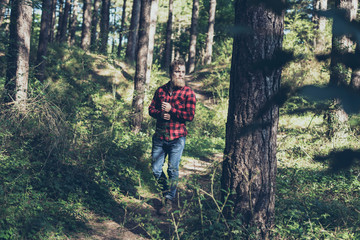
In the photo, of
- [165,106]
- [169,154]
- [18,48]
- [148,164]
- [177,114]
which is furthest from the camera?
[148,164]

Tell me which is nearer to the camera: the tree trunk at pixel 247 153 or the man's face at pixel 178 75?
Answer: the tree trunk at pixel 247 153

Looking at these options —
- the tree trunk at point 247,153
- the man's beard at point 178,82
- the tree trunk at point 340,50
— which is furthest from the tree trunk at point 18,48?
the tree trunk at point 340,50

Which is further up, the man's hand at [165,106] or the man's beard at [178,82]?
the man's beard at [178,82]

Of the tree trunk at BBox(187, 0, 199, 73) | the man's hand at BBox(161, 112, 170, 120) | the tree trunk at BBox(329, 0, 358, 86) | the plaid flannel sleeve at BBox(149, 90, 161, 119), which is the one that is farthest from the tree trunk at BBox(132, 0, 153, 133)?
the tree trunk at BBox(187, 0, 199, 73)

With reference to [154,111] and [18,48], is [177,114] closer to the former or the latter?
[154,111]

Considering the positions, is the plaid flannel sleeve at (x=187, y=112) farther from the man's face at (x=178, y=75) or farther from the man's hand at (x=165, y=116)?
the man's face at (x=178, y=75)

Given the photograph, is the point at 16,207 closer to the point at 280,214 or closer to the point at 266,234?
the point at 266,234

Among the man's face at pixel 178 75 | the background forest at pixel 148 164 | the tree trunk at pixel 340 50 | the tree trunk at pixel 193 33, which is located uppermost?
Answer: the tree trunk at pixel 193 33

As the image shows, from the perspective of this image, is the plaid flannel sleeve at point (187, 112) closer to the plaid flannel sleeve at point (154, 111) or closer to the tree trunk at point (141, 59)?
the plaid flannel sleeve at point (154, 111)

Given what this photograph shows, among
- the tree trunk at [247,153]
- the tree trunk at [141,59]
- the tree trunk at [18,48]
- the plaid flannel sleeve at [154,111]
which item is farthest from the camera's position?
the tree trunk at [141,59]

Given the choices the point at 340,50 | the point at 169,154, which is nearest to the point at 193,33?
the point at 169,154

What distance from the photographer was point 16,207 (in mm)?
3693

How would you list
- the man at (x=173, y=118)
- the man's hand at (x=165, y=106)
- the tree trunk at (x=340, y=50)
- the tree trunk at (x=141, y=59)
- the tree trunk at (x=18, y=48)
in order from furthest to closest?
1. the tree trunk at (x=141, y=59)
2. the tree trunk at (x=18, y=48)
3. the man at (x=173, y=118)
4. the man's hand at (x=165, y=106)
5. the tree trunk at (x=340, y=50)

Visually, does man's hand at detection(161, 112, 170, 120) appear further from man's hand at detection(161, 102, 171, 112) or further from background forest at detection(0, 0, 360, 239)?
background forest at detection(0, 0, 360, 239)
